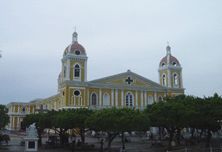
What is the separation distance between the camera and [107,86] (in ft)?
171

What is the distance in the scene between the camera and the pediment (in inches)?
2064

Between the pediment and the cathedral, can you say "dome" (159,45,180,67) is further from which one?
the pediment

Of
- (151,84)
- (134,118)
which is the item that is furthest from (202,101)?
(151,84)

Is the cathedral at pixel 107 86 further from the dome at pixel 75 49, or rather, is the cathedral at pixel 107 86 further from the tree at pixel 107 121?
the tree at pixel 107 121

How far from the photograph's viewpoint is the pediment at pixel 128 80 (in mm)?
52422

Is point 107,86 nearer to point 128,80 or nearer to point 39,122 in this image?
point 128,80

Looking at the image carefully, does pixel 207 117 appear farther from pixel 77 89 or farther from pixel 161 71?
pixel 161 71

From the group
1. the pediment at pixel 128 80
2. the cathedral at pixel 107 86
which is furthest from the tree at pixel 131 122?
the pediment at pixel 128 80

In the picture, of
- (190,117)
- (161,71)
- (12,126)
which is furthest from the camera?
(12,126)

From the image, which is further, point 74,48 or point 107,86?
point 107,86

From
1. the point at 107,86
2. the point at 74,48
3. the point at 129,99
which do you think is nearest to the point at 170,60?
the point at 129,99

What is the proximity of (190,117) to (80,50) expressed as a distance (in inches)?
1164

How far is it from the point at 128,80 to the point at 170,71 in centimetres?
1104

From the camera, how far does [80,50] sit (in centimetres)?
5003
